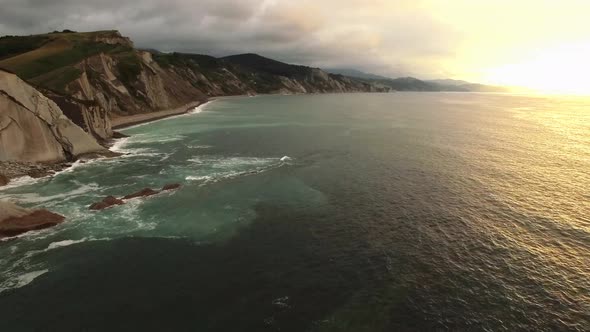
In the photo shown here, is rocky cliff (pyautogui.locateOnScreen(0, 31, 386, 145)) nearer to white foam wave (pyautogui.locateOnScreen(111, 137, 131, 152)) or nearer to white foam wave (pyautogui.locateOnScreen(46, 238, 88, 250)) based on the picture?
white foam wave (pyautogui.locateOnScreen(111, 137, 131, 152))

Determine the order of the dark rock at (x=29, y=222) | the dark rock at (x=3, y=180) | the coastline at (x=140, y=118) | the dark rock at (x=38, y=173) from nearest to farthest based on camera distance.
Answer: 1. the dark rock at (x=29, y=222)
2. the dark rock at (x=3, y=180)
3. the dark rock at (x=38, y=173)
4. the coastline at (x=140, y=118)

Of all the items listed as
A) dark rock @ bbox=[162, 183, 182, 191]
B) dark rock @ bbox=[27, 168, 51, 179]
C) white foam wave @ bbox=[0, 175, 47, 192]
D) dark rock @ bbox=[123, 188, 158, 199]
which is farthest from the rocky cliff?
dark rock @ bbox=[162, 183, 182, 191]

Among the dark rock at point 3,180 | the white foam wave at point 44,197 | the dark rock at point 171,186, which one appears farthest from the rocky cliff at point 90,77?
the dark rock at point 171,186

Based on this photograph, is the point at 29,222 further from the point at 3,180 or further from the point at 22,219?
the point at 3,180

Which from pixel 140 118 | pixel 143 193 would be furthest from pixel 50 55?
pixel 143 193

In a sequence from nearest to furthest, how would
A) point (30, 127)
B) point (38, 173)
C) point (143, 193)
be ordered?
point (143, 193) → point (38, 173) → point (30, 127)

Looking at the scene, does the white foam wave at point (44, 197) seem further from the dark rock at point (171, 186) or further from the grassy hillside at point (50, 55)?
the grassy hillside at point (50, 55)
